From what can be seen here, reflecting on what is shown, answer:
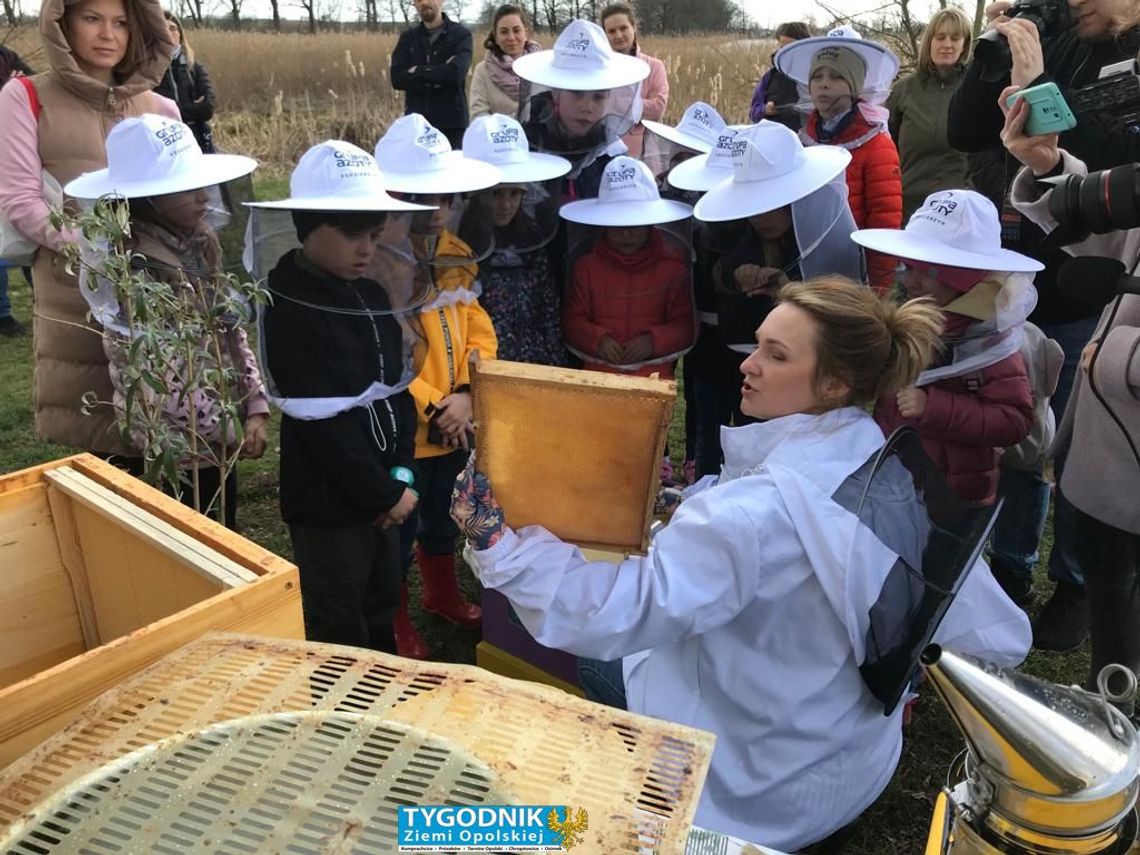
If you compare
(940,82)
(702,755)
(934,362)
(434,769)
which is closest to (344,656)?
(434,769)

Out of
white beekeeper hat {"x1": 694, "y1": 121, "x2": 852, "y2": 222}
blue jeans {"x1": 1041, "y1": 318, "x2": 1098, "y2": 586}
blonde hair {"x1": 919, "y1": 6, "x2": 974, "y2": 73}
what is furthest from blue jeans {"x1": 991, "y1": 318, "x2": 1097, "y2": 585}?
blonde hair {"x1": 919, "y1": 6, "x2": 974, "y2": 73}

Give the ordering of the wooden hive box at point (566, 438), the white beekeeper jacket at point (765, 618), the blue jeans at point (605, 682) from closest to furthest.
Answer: the white beekeeper jacket at point (765, 618) < the wooden hive box at point (566, 438) < the blue jeans at point (605, 682)

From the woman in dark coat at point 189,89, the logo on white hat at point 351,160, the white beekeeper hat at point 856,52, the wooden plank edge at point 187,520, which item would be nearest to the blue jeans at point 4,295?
the woman in dark coat at point 189,89

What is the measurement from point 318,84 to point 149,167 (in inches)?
629

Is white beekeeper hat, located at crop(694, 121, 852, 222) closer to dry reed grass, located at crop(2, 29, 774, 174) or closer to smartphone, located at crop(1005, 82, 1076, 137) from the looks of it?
smartphone, located at crop(1005, 82, 1076, 137)

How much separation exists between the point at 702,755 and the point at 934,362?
6.78ft

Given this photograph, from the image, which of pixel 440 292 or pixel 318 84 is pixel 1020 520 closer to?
pixel 440 292

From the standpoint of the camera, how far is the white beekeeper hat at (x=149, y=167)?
2.26m

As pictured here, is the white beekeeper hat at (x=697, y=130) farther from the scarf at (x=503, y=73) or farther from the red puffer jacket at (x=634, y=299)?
the scarf at (x=503, y=73)

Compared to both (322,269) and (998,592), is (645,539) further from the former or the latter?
(322,269)

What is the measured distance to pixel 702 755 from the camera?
37.5 inches

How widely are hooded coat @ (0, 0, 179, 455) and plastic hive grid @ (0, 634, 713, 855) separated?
75.5 inches

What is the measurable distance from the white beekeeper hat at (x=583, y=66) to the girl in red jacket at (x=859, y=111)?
708 mm

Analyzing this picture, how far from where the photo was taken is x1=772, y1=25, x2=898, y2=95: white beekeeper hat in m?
3.55
